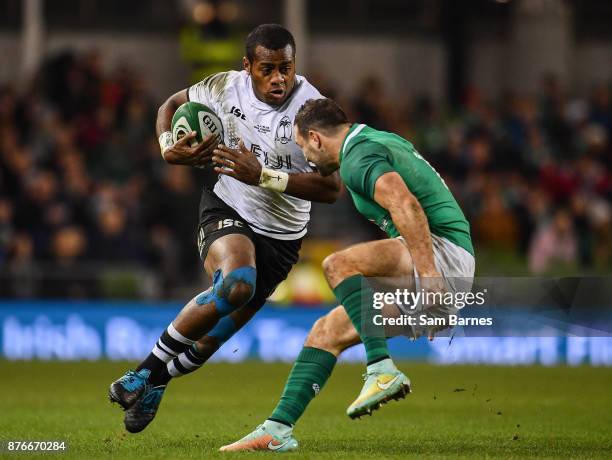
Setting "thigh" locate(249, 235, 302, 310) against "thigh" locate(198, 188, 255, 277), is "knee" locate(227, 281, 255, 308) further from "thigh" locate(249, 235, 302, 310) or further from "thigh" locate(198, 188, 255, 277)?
"thigh" locate(249, 235, 302, 310)

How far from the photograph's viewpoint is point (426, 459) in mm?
6660

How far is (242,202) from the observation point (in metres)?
8.11

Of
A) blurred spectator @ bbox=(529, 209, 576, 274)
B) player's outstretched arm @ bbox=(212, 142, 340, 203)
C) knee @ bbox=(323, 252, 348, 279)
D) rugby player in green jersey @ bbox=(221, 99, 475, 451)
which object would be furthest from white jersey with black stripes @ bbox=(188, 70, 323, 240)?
blurred spectator @ bbox=(529, 209, 576, 274)

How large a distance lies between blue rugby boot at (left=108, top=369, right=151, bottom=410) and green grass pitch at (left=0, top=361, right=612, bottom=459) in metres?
0.24

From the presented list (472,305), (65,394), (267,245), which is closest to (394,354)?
(65,394)

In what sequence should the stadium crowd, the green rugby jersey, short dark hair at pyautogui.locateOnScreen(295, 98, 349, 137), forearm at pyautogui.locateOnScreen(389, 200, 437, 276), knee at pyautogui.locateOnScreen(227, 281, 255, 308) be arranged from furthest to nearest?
the stadium crowd < knee at pyautogui.locateOnScreen(227, 281, 255, 308) < short dark hair at pyautogui.locateOnScreen(295, 98, 349, 137) < the green rugby jersey < forearm at pyautogui.locateOnScreen(389, 200, 437, 276)

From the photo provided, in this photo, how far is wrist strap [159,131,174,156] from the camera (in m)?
7.91

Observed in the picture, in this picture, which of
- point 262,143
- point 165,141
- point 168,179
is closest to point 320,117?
point 262,143

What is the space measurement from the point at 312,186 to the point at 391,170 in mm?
1139

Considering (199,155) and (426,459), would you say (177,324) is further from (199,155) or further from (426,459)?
(426,459)

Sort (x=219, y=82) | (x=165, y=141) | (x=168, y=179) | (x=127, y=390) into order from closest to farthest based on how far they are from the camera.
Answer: (x=127, y=390) → (x=165, y=141) → (x=219, y=82) → (x=168, y=179)

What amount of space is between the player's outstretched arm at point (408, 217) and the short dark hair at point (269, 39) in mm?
1548

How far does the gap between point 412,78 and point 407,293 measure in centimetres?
1684

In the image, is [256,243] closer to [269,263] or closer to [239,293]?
[269,263]
